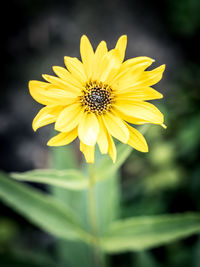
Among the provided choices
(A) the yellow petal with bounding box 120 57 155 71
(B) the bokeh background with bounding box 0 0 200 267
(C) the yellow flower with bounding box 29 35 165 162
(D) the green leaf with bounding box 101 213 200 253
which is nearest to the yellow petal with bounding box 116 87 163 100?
(C) the yellow flower with bounding box 29 35 165 162

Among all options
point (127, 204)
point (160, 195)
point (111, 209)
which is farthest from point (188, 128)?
point (111, 209)

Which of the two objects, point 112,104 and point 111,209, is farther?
point 111,209

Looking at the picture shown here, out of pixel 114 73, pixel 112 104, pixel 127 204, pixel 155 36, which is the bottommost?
pixel 127 204

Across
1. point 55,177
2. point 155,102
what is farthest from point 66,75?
point 155,102

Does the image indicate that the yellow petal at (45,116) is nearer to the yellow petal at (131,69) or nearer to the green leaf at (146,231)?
the yellow petal at (131,69)

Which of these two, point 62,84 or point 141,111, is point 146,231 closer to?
point 141,111

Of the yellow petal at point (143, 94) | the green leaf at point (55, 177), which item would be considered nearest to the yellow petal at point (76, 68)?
the yellow petal at point (143, 94)

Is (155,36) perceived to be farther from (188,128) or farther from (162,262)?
(162,262)
